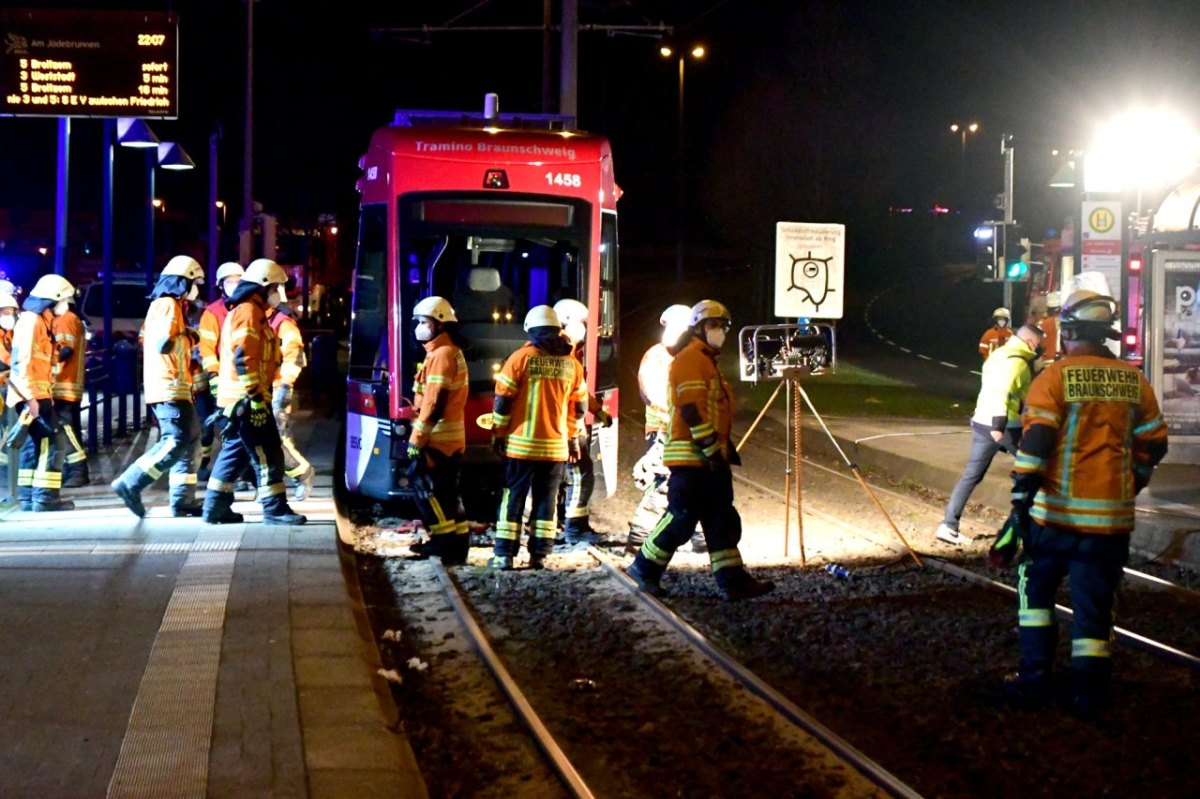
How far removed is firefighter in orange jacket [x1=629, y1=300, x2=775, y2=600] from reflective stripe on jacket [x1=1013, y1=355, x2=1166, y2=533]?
259cm

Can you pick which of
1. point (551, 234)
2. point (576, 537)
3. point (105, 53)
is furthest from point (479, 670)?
point (105, 53)

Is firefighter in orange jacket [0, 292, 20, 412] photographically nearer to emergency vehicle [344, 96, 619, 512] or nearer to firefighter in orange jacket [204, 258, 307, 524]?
firefighter in orange jacket [204, 258, 307, 524]

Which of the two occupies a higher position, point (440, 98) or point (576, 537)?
point (440, 98)

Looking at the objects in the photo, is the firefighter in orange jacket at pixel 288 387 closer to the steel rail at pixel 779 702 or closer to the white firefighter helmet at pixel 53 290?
the white firefighter helmet at pixel 53 290

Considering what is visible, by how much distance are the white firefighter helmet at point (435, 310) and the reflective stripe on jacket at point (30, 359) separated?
3533 mm

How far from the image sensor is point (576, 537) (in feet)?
37.8

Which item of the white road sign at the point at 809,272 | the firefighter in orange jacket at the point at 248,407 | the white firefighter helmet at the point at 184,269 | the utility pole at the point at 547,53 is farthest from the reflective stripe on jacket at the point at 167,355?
the utility pole at the point at 547,53

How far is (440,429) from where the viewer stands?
10297 millimetres

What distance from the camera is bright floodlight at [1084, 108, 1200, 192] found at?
1420 cm

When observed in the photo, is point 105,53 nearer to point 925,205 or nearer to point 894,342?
point 894,342

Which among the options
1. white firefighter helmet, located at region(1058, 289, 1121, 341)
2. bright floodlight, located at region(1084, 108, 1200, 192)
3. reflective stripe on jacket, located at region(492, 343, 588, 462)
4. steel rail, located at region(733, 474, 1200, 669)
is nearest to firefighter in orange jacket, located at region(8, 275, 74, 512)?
reflective stripe on jacket, located at region(492, 343, 588, 462)

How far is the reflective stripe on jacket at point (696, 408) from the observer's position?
8812 mm

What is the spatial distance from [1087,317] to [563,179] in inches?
243

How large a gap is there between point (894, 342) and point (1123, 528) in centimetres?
3969
